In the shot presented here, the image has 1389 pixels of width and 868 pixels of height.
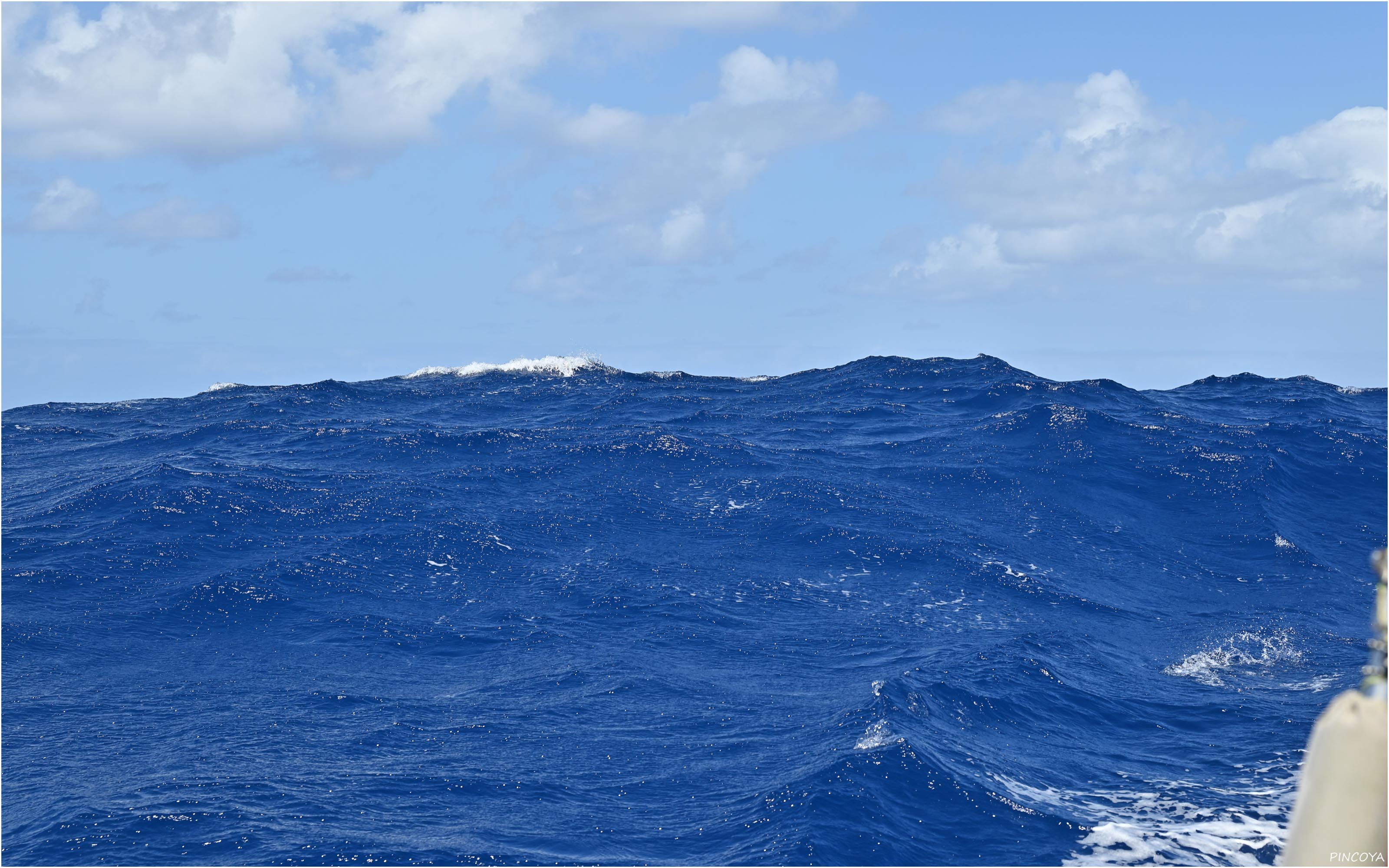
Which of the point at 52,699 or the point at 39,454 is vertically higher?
the point at 39,454

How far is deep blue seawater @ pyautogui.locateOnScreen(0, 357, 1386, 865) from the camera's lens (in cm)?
3023

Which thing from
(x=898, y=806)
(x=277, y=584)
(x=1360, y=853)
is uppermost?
(x=1360, y=853)

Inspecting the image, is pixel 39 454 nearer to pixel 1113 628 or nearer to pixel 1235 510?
pixel 1113 628

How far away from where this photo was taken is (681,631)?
1857 inches

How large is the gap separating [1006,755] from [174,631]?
35561 mm

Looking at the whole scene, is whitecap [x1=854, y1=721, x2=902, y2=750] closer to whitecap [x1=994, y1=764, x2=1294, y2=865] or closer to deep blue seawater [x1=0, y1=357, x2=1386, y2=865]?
Result: deep blue seawater [x1=0, y1=357, x2=1386, y2=865]

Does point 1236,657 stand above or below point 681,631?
below

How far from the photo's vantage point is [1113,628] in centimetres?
4962

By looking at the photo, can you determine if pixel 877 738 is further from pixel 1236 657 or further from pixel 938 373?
pixel 938 373

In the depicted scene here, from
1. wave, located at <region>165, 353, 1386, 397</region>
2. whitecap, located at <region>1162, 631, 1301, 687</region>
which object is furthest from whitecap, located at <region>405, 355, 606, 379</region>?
whitecap, located at <region>1162, 631, 1301, 687</region>

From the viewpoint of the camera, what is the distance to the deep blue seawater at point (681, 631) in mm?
30234

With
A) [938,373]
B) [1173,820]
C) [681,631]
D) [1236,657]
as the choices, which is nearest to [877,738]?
[1173,820]

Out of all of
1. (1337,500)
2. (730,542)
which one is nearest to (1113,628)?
(730,542)

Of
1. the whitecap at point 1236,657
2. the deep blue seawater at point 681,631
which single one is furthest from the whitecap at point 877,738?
the whitecap at point 1236,657
